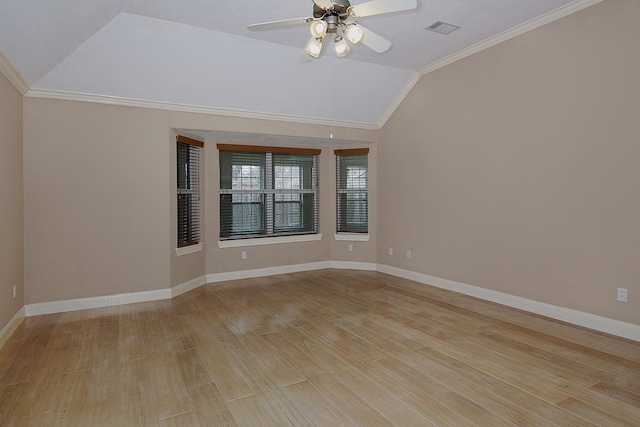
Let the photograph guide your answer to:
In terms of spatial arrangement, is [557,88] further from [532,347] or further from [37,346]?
[37,346]

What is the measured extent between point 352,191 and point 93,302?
4237 mm

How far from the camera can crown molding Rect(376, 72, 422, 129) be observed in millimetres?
5533

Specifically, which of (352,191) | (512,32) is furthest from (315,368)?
(352,191)

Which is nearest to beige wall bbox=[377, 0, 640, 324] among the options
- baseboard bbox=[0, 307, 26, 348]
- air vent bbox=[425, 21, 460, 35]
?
air vent bbox=[425, 21, 460, 35]

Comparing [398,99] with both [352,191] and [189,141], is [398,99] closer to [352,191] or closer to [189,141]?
[352,191]

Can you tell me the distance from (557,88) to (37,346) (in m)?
5.48

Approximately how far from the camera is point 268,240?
6215 millimetres

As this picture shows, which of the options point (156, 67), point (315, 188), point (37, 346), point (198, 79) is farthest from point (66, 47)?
point (315, 188)


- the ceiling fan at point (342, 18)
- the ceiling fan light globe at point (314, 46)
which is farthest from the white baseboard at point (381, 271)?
the ceiling fan light globe at point (314, 46)

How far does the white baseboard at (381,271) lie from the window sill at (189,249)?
422 millimetres

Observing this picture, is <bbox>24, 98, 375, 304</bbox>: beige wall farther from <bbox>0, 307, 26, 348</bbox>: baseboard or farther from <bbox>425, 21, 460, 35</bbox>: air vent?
<bbox>425, 21, 460, 35</bbox>: air vent

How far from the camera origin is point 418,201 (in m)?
5.58

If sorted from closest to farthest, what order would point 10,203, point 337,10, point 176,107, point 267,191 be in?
point 337,10 < point 10,203 < point 176,107 < point 267,191

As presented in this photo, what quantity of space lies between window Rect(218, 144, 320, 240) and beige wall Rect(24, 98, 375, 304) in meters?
0.97
